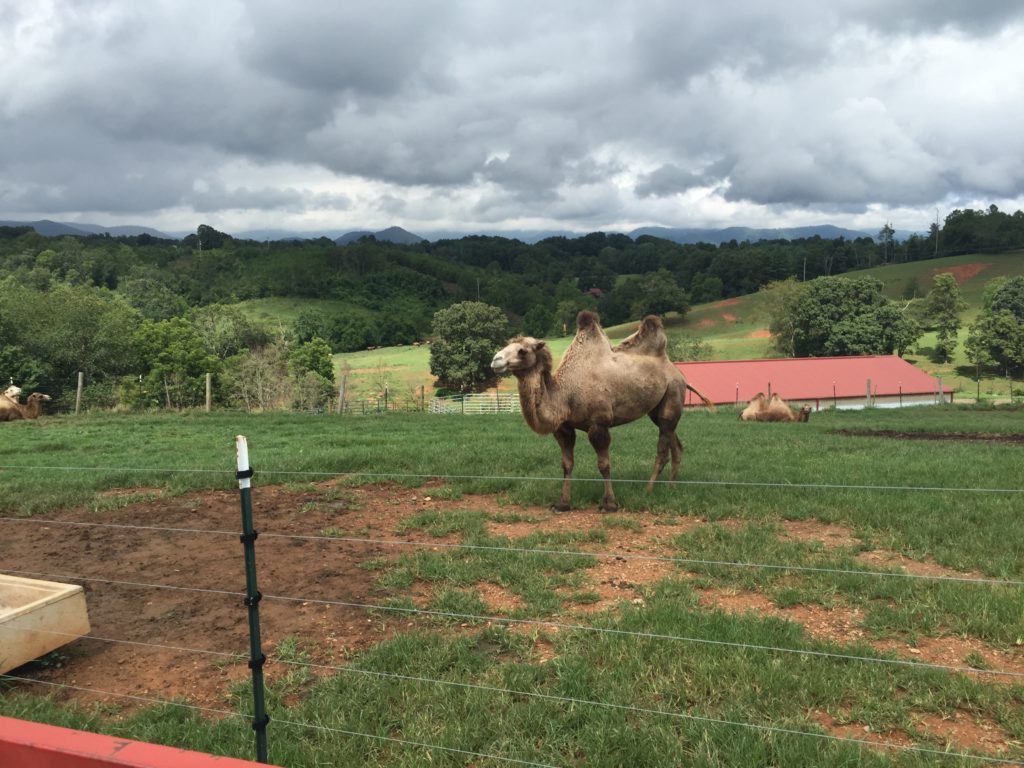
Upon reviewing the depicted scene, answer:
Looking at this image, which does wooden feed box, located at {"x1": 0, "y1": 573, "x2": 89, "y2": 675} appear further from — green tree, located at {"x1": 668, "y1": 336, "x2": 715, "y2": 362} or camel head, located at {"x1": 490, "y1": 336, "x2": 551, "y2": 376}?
green tree, located at {"x1": 668, "y1": 336, "x2": 715, "y2": 362}

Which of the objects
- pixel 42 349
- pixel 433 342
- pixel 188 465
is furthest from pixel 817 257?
pixel 188 465

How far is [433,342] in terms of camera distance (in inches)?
2734

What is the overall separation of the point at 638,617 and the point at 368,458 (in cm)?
762

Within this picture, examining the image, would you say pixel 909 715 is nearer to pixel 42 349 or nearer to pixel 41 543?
pixel 41 543

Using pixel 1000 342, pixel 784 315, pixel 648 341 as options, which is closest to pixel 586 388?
pixel 648 341

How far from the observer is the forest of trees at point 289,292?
41.7 meters

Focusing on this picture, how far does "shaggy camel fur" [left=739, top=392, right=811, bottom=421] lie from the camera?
2331 centimetres

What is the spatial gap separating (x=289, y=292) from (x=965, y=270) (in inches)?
4675

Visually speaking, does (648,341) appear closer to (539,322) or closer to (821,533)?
(821,533)

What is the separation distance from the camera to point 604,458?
8312mm

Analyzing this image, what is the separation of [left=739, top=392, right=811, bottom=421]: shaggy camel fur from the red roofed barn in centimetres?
1993

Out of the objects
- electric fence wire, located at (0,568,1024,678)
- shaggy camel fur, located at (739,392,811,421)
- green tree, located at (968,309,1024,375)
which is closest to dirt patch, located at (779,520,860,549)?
electric fence wire, located at (0,568,1024,678)

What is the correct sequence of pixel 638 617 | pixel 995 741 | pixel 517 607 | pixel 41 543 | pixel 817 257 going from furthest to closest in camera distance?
pixel 817 257
pixel 41 543
pixel 517 607
pixel 638 617
pixel 995 741

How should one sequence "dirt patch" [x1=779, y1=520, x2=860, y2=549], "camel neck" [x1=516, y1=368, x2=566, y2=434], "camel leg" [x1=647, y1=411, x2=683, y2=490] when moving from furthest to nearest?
1. "camel leg" [x1=647, y1=411, x2=683, y2=490]
2. "camel neck" [x1=516, y1=368, x2=566, y2=434]
3. "dirt patch" [x1=779, y1=520, x2=860, y2=549]
